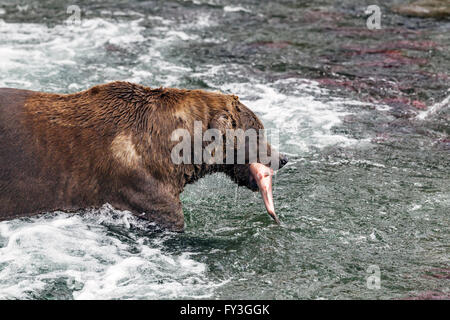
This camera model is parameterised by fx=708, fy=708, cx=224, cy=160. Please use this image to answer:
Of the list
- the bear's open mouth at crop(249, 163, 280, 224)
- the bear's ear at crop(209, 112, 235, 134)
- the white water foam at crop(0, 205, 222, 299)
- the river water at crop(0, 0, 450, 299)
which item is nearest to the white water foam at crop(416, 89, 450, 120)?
the river water at crop(0, 0, 450, 299)

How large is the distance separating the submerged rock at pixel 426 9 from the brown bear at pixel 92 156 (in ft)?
27.1

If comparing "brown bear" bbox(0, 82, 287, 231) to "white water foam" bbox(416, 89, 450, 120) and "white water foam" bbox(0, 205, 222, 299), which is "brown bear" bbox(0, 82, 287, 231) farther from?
"white water foam" bbox(416, 89, 450, 120)

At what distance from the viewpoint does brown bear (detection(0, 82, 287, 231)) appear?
18.6ft

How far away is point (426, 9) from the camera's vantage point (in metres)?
13.0

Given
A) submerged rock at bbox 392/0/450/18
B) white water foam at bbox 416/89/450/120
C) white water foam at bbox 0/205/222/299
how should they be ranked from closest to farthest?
white water foam at bbox 0/205/222/299 → white water foam at bbox 416/89/450/120 → submerged rock at bbox 392/0/450/18

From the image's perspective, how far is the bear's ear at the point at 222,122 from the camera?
19.3 feet

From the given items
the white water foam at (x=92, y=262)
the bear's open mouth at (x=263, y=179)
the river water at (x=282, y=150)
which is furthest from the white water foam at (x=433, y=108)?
the white water foam at (x=92, y=262)

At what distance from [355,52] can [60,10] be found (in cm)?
554

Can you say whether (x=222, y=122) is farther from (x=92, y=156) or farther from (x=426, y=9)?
(x=426, y=9)

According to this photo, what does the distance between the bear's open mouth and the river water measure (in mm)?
424

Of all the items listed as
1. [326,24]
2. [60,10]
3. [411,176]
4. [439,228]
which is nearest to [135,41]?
[60,10]

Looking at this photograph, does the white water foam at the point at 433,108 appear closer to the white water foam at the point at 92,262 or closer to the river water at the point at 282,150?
the river water at the point at 282,150

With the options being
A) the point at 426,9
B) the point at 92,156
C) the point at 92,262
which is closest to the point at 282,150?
the point at 92,156
